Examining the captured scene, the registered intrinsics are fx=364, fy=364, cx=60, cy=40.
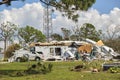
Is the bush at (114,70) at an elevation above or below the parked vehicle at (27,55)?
below

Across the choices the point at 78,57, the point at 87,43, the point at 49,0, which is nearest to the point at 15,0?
the point at 49,0

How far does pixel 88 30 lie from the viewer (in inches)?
3046

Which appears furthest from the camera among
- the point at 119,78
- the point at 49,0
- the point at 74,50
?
the point at 74,50

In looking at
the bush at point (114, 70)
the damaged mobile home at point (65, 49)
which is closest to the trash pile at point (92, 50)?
the damaged mobile home at point (65, 49)

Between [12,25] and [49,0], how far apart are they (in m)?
56.1

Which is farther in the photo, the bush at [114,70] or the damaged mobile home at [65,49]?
the damaged mobile home at [65,49]

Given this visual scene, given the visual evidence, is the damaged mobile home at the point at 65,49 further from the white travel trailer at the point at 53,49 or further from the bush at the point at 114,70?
the bush at the point at 114,70

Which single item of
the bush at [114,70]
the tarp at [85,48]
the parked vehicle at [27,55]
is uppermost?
the tarp at [85,48]

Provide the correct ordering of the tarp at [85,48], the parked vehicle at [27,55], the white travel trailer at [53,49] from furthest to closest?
the white travel trailer at [53,49], the parked vehicle at [27,55], the tarp at [85,48]

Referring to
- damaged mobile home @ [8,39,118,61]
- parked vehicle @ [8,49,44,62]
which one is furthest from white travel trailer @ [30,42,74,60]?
parked vehicle @ [8,49,44,62]

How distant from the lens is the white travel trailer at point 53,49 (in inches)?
1949

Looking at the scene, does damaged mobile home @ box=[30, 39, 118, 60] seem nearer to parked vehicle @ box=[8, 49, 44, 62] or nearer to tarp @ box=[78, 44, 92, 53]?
tarp @ box=[78, 44, 92, 53]

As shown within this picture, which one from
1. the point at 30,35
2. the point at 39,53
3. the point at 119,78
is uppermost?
the point at 30,35

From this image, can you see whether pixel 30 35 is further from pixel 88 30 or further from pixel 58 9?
pixel 58 9
